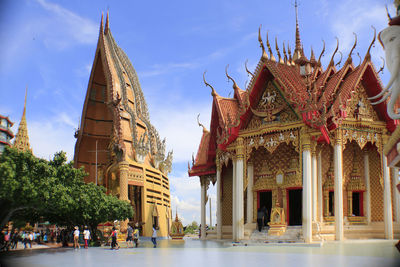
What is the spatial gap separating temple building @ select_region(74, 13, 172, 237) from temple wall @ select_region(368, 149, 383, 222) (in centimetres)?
1904

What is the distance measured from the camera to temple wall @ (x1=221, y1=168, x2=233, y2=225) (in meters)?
24.9

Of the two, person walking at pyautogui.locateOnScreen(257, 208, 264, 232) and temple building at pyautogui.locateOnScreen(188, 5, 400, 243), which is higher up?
temple building at pyautogui.locateOnScreen(188, 5, 400, 243)

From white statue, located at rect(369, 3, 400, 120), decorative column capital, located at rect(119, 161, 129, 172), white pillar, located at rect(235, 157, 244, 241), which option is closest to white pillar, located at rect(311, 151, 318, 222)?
white pillar, located at rect(235, 157, 244, 241)

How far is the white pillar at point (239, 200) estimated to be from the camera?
2083 centimetres

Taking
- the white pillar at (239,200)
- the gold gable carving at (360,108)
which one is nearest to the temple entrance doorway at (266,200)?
the white pillar at (239,200)

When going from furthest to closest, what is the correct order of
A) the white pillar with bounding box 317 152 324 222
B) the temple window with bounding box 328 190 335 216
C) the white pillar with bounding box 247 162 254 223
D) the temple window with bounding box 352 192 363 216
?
the white pillar with bounding box 247 162 254 223, the temple window with bounding box 328 190 335 216, the temple window with bounding box 352 192 363 216, the white pillar with bounding box 317 152 324 222

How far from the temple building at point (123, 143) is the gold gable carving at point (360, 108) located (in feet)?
64.8

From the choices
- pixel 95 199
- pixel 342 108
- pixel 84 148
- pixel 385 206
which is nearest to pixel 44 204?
pixel 95 199

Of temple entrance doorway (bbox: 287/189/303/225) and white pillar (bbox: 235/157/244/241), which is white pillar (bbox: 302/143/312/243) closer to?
white pillar (bbox: 235/157/244/241)

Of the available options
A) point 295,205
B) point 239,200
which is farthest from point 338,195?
point 295,205

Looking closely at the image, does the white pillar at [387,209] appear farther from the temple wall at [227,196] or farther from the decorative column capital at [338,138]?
the temple wall at [227,196]

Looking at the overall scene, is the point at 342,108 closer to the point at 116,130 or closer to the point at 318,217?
the point at 318,217

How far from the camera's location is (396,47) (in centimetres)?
725

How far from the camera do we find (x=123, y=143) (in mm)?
37344
